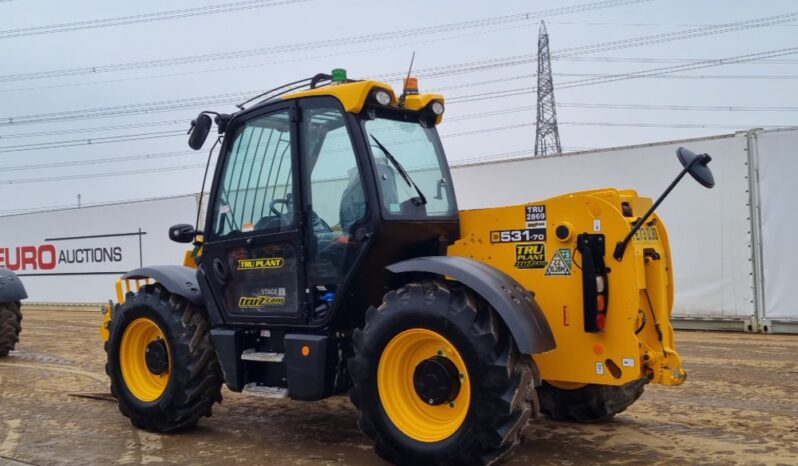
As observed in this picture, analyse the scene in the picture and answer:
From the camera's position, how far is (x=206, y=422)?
6.10m

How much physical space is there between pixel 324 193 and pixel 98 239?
49.8 ft

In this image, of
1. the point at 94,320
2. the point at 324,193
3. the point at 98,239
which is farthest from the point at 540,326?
the point at 98,239

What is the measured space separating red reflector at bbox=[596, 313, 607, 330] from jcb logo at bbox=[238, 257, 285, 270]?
2.11 metres

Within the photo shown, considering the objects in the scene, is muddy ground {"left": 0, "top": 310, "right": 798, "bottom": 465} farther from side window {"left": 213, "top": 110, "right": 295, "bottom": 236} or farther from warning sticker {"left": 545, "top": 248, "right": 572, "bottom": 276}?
side window {"left": 213, "top": 110, "right": 295, "bottom": 236}

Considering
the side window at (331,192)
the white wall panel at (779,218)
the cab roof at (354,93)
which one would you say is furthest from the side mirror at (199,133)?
the white wall panel at (779,218)

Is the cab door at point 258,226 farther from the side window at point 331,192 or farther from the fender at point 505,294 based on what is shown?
the fender at point 505,294

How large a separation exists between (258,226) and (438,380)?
72.7 inches

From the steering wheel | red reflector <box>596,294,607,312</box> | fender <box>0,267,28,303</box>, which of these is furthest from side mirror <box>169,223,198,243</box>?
fender <box>0,267,28,303</box>

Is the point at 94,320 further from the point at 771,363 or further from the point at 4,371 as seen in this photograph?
the point at 771,363

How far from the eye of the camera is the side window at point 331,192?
494cm

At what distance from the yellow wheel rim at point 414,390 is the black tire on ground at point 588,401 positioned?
1126 millimetres

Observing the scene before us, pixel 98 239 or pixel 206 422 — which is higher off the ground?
pixel 98 239

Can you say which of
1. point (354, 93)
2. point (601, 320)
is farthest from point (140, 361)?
point (601, 320)

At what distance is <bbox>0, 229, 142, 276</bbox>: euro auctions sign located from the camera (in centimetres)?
1808
